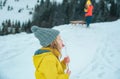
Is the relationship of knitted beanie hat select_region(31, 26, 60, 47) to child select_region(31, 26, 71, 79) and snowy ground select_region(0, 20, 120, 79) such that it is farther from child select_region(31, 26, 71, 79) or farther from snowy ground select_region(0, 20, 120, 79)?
snowy ground select_region(0, 20, 120, 79)

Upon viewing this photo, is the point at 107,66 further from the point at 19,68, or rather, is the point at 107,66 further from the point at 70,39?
the point at 70,39

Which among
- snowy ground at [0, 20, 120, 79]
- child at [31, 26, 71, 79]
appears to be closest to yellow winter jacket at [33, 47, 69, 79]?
child at [31, 26, 71, 79]

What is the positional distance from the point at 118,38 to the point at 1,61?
6.16 m

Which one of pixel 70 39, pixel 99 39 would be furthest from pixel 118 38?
pixel 70 39

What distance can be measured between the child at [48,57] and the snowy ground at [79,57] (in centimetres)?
416

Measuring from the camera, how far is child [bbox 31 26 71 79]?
340 centimetres

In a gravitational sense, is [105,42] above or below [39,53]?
below

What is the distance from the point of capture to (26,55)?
10.8 m

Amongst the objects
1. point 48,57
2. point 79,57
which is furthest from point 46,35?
point 79,57

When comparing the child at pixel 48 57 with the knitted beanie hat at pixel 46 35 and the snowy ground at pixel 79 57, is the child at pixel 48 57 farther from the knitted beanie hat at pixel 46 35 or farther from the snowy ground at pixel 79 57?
the snowy ground at pixel 79 57

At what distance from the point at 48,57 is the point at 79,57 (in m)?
6.67

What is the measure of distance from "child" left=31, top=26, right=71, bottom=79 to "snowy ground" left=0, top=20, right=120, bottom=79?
13.7 ft

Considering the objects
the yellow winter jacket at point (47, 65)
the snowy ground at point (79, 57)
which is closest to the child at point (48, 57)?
the yellow winter jacket at point (47, 65)

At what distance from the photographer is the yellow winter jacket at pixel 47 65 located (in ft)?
11.1
